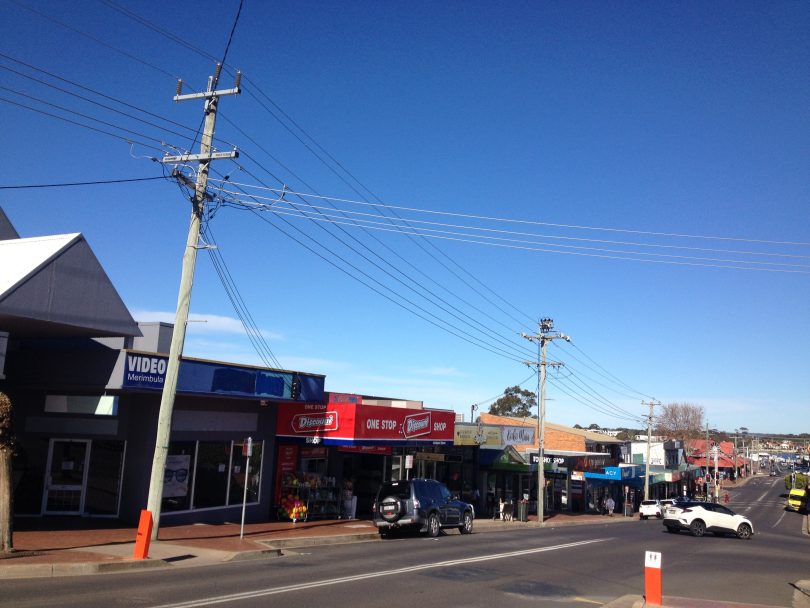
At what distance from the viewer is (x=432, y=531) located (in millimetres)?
23922

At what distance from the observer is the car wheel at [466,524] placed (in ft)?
85.6

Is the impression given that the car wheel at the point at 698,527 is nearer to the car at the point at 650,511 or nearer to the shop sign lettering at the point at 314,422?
the shop sign lettering at the point at 314,422

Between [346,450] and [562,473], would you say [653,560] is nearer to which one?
[346,450]

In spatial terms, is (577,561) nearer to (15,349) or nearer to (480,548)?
(480,548)

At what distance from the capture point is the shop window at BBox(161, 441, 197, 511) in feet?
71.4

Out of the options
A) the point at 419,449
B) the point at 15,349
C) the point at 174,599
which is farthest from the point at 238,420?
the point at 174,599

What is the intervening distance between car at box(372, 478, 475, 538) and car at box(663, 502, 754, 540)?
37.5ft

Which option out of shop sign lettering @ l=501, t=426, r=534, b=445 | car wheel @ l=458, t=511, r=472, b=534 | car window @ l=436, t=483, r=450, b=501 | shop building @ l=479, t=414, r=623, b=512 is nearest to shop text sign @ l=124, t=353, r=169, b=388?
car window @ l=436, t=483, r=450, b=501

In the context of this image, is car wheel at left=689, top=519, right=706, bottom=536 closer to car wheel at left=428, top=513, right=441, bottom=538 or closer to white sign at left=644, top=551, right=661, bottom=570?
car wheel at left=428, top=513, right=441, bottom=538

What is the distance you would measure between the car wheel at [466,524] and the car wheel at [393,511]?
3.86m

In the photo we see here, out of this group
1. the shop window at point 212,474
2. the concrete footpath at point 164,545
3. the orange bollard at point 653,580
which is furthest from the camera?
the shop window at point 212,474

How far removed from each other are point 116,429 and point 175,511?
10.4 feet

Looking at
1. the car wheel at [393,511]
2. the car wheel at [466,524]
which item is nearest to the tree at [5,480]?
the car wheel at [393,511]

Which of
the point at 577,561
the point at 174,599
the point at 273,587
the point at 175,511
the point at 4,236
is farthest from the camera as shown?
the point at 4,236
